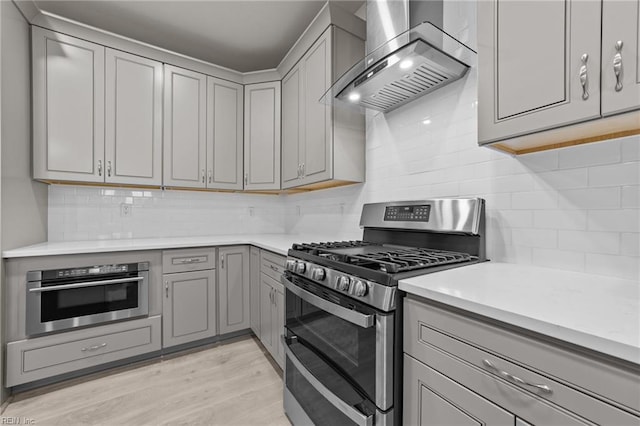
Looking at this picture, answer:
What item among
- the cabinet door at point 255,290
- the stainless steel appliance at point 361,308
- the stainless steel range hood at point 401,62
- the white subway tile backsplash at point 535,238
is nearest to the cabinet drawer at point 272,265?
the cabinet door at point 255,290

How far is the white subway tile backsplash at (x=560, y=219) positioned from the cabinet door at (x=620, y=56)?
476 millimetres

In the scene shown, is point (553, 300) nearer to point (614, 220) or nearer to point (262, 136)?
point (614, 220)

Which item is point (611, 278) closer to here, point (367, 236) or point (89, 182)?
point (367, 236)

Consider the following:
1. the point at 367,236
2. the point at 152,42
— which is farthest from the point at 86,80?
the point at 367,236

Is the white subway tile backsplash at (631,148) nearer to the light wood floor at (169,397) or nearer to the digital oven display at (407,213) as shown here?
the digital oven display at (407,213)

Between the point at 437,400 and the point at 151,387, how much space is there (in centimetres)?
189

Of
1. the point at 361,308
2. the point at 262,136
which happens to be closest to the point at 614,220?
the point at 361,308

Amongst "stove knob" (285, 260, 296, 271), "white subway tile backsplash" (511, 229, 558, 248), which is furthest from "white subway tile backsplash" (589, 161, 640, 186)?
"stove knob" (285, 260, 296, 271)

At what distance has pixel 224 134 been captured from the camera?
2.89 m

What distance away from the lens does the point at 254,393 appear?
6.11ft

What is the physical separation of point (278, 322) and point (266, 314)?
0.27 m

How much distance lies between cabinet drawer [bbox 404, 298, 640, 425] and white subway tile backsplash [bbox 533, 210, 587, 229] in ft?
2.30

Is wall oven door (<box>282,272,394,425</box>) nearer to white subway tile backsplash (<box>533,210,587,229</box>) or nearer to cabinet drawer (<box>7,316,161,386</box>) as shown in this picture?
A: white subway tile backsplash (<box>533,210,587,229</box>)

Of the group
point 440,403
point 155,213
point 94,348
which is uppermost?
point 155,213
